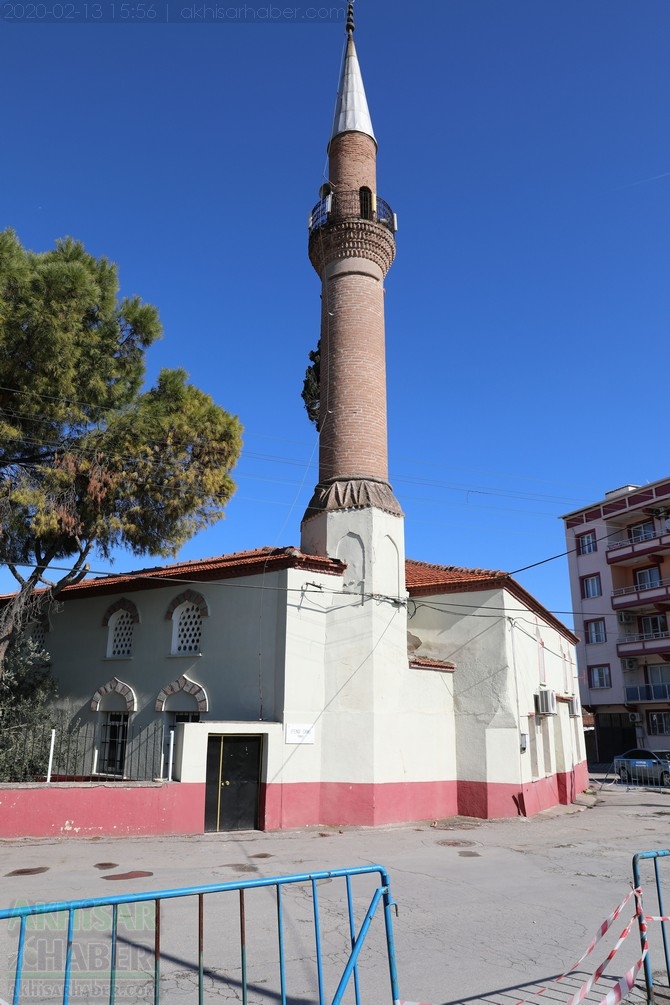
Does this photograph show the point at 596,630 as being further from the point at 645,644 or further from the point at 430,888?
the point at 430,888

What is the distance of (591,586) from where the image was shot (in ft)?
129

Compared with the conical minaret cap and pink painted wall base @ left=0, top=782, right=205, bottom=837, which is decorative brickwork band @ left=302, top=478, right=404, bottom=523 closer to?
pink painted wall base @ left=0, top=782, right=205, bottom=837

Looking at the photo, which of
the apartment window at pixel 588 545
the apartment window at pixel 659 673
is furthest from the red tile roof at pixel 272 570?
the apartment window at pixel 588 545

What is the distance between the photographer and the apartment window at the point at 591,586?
127ft

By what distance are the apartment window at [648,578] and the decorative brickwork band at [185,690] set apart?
1105 inches

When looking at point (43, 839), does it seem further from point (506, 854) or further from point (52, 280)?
point (52, 280)

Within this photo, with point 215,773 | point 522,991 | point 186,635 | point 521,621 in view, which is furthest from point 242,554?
point 522,991

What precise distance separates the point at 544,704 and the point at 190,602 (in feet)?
32.1

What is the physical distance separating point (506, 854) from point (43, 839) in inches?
300

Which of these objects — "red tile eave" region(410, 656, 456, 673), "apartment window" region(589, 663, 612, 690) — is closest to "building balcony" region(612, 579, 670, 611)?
"apartment window" region(589, 663, 612, 690)

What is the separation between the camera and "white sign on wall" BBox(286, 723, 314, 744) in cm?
1400

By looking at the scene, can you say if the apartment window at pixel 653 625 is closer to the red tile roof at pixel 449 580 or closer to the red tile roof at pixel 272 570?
the red tile roof at pixel 272 570

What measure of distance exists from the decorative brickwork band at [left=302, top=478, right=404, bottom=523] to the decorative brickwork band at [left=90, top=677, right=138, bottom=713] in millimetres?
5824

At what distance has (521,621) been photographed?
18203mm
